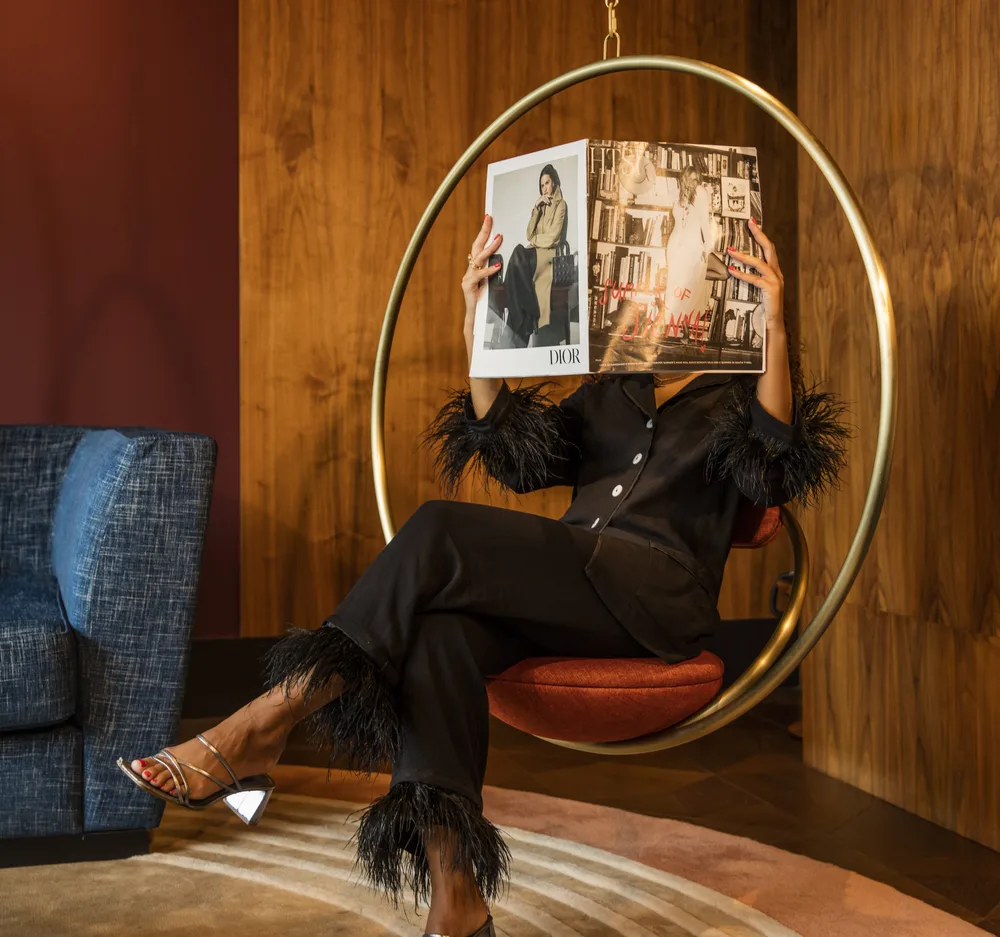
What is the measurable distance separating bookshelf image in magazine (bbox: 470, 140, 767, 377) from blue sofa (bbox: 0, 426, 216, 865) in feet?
2.61

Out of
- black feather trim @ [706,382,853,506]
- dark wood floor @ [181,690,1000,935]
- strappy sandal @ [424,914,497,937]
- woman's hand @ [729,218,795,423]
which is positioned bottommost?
dark wood floor @ [181,690,1000,935]

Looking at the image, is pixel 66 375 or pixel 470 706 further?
pixel 66 375

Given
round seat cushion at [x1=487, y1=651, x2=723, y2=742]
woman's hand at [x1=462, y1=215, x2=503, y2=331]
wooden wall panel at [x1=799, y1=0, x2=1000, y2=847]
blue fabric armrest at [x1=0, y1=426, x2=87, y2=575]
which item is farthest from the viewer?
blue fabric armrest at [x1=0, y1=426, x2=87, y2=575]

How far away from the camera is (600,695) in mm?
1665

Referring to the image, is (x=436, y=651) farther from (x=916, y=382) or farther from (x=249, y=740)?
(x=916, y=382)

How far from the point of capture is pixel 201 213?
318cm

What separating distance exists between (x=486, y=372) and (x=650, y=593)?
438 mm

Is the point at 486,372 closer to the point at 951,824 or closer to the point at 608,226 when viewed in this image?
the point at 608,226

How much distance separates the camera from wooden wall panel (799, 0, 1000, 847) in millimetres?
2277

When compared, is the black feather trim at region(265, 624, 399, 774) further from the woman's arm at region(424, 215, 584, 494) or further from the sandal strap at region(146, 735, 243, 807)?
the woman's arm at region(424, 215, 584, 494)

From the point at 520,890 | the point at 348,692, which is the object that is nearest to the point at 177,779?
the point at 348,692

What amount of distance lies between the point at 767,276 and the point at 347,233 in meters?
1.79

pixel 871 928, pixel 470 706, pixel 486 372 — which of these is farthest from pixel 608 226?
pixel 871 928

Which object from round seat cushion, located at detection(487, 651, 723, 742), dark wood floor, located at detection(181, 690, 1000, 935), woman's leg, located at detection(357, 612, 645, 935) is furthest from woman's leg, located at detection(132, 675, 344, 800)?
dark wood floor, located at detection(181, 690, 1000, 935)
